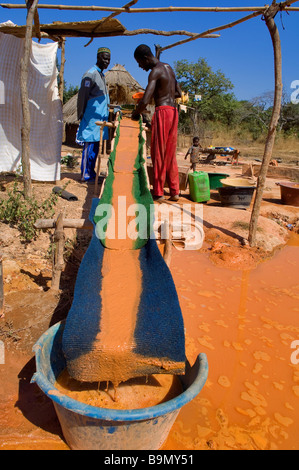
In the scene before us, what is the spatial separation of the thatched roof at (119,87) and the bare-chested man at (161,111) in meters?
9.14

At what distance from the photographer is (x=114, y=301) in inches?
85.0

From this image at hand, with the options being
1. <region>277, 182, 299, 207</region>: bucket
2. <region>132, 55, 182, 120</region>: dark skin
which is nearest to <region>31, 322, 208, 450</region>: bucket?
<region>132, 55, 182, 120</region>: dark skin

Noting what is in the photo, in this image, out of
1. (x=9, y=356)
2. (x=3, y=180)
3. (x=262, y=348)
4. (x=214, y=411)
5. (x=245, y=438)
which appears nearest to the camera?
(x=245, y=438)

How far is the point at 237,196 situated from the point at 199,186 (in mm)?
802

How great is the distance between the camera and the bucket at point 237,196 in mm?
6516

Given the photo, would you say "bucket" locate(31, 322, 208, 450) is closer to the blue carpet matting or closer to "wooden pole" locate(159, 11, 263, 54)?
the blue carpet matting

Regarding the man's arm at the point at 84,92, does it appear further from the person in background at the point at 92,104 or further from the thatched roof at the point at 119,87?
the thatched roof at the point at 119,87

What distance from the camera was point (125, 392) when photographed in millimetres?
Result: 1913

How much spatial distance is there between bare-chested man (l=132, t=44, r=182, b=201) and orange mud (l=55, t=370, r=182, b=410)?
383 centimetres

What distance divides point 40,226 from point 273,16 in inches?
151

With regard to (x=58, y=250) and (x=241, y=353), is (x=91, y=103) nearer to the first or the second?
(x=58, y=250)

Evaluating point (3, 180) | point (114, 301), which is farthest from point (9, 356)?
point (3, 180)
